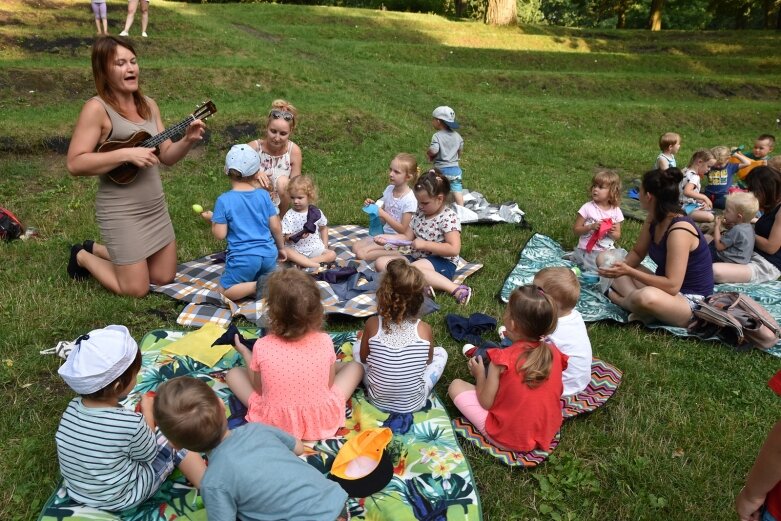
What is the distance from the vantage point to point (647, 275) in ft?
15.5

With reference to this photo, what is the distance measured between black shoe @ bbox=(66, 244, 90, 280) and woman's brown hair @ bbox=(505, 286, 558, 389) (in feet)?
13.0

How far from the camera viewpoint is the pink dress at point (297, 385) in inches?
125

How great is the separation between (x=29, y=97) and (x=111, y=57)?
22.4ft

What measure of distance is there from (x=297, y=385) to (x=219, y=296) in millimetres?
2042

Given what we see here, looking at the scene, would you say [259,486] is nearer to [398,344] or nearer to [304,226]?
[398,344]

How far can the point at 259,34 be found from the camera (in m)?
19.9

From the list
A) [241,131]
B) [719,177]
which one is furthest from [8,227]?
[719,177]

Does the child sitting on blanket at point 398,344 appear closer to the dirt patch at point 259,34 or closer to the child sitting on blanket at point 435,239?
the child sitting on blanket at point 435,239

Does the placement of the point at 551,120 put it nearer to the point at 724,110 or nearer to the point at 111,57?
the point at 724,110

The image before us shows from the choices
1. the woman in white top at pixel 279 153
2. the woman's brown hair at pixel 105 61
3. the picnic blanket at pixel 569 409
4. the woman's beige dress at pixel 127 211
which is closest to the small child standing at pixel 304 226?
the woman in white top at pixel 279 153

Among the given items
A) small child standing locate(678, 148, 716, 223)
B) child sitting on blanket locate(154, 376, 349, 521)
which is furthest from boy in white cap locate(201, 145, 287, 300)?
small child standing locate(678, 148, 716, 223)

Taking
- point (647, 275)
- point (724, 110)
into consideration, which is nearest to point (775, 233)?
point (647, 275)

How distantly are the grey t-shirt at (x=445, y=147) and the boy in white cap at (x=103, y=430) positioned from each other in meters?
5.65

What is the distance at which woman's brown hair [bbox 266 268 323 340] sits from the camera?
3.10 meters
